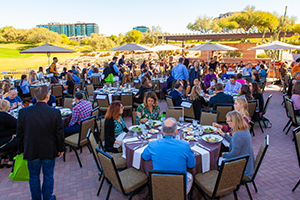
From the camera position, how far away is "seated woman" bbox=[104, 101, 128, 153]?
371cm

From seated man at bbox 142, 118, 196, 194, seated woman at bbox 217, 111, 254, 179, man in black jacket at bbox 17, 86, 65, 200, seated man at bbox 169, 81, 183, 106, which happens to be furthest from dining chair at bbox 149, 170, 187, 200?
seated man at bbox 169, 81, 183, 106

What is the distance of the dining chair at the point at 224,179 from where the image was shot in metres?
2.62

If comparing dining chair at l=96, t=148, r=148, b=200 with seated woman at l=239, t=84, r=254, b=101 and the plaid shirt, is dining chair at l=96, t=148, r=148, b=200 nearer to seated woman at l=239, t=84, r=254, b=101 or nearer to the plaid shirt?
the plaid shirt

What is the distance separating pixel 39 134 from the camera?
2.88m

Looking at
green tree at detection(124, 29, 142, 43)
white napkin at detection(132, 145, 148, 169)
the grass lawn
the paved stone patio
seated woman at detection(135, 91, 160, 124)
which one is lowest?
the paved stone patio

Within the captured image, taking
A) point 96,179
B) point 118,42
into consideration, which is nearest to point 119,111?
point 96,179

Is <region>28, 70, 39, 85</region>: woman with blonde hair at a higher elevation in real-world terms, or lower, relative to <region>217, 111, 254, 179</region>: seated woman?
higher

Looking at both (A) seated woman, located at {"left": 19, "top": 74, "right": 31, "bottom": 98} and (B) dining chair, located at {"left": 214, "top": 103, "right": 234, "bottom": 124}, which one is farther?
(A) seated woman, located at {"left": 19, "top": 74, "right": 31, "bottom": 98}

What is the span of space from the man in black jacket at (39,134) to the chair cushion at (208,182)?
2037 millimetres

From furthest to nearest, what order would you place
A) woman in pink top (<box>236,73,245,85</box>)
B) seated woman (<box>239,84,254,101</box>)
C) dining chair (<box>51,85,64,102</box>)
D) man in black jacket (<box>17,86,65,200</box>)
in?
dining chair (<box>51,85,64,102</box>) < woman in pink top (<box>236,73,245,85</box>) < seated woman (<box>239,84,254,101</box>) < man in black jacket (<box>17,86,65,200</box>)

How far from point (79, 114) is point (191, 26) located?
6240cm

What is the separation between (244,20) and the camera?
36031 mm

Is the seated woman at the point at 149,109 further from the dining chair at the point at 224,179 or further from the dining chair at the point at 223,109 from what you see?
the dining chair at the point at 224,179

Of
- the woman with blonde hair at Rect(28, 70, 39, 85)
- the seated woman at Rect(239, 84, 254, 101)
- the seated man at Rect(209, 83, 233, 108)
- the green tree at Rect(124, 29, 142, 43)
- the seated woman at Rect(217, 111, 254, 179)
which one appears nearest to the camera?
the seated woman at Rect(217, 111, 254, 179)
